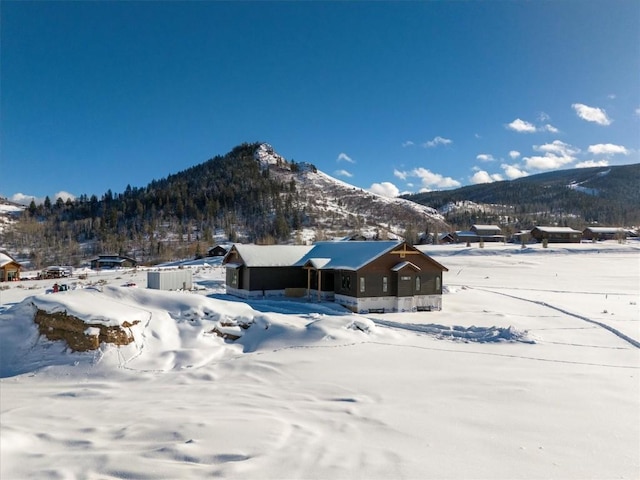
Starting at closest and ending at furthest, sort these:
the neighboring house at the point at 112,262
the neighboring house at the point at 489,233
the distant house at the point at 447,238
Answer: the neighboring house at the point at 112,262
the neighboring house at the point at 489,233
the distant house at the point at 447,238

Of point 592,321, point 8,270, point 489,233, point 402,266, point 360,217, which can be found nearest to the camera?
point 592,321

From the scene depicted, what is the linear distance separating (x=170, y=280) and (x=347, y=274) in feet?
55.4

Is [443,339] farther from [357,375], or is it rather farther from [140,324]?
[140,324]

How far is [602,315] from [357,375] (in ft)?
68.3

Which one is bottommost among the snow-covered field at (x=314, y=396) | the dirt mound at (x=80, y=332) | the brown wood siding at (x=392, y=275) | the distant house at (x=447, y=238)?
the snow-covered field at (x=314, y=396)

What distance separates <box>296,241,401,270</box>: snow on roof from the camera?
93.4 ft

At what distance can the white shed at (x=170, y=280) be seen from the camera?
36.4 meters

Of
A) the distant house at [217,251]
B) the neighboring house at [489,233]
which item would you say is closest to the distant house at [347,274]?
the distant house at [217,251]

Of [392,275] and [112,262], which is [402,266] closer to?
[392,275]

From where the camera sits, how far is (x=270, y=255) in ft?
111

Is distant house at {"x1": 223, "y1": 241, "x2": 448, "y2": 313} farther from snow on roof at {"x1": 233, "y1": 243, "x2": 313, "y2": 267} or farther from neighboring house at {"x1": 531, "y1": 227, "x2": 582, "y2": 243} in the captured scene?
neighboring house at {"x1": 531, "y1": 227, "x2": 582, "y2": 243}

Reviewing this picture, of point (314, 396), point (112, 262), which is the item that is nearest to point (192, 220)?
point (112, 262)

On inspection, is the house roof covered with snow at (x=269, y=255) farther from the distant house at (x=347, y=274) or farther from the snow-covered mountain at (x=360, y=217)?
the snow-covered mountain at (x=360, y=217)

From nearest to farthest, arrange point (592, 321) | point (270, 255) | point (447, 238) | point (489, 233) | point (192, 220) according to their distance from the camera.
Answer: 1. point (592, 321)
2. point (270, 255)
3. point (447, 238)
4. point (489, 233)
5. point (192, 220)
